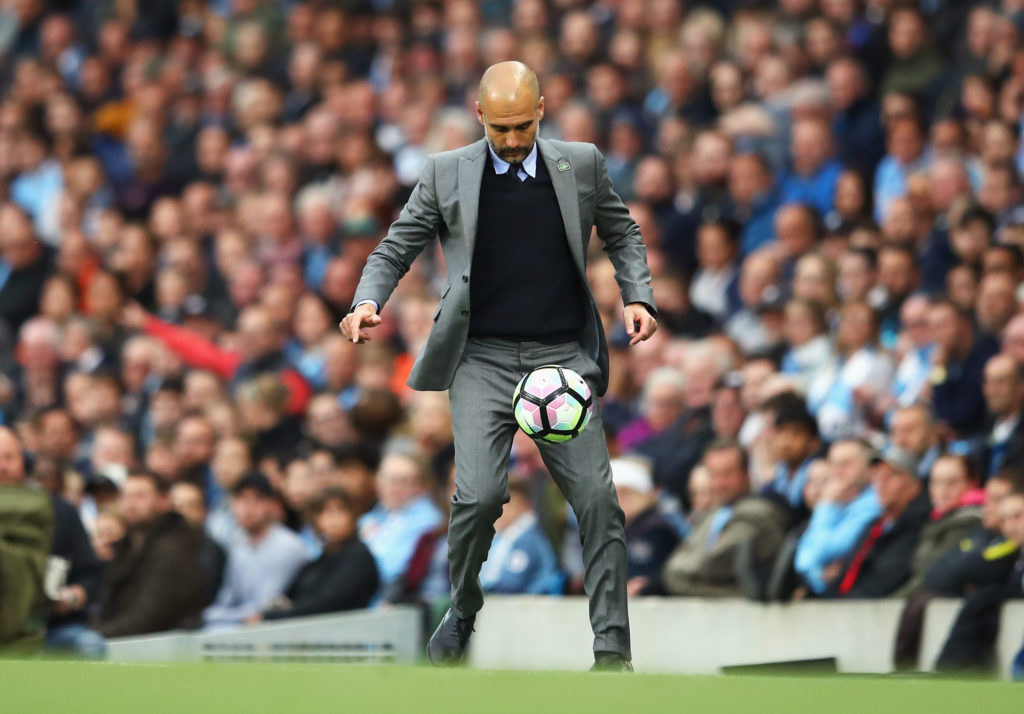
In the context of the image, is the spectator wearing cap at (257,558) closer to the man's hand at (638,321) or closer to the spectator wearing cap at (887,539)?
the spectator wearing cap at (887,539)

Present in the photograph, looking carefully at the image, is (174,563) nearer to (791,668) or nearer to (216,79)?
(791,668)

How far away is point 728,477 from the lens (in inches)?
390

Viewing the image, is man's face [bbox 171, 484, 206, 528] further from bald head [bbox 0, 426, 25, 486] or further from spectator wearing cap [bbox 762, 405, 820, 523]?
spectator wearing cap [bbox 762, 405, 820, 523]

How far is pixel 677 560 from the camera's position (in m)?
9.92

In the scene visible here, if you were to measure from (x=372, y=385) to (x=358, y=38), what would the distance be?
17.7 feet

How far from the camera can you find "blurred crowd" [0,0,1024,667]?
9844 mm

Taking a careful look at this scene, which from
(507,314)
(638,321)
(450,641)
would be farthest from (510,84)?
(450,641)

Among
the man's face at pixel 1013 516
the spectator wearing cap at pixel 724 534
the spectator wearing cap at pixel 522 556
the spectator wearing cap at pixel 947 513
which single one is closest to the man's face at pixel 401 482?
the spectator wearing cap at pixel 522 556

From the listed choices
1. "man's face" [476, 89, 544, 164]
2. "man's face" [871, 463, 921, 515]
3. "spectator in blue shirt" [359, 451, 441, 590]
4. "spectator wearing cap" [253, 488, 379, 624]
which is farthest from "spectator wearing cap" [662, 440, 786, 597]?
"man's face" [476, 89, 544, 164]

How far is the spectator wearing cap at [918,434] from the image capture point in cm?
967

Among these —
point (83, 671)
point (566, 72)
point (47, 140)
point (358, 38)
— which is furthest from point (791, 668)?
point (47, 140)

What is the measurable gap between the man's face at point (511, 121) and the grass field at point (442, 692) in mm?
2031

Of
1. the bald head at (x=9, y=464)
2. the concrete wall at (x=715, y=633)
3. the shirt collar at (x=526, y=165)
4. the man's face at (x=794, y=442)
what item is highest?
the shirt collar at (x=526, y=165)

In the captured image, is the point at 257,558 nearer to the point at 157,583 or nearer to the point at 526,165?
the point at 157,583
